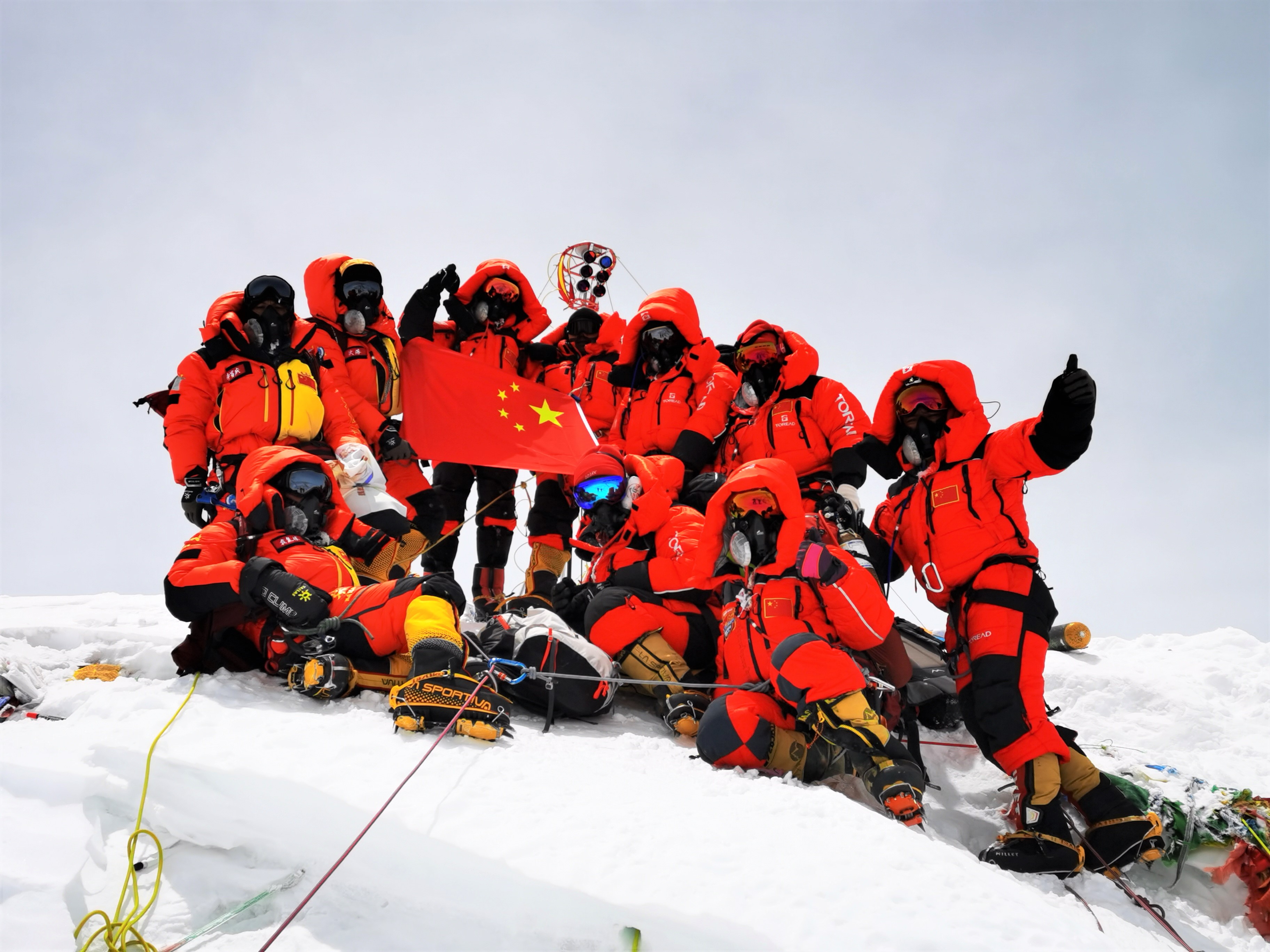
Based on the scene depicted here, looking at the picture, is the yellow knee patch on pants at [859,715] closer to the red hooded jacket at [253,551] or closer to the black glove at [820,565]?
the black glove at [820,565]

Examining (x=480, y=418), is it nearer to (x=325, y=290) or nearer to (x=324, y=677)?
(x=325, y=290)

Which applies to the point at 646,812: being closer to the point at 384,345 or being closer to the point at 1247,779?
the point at 1247,779

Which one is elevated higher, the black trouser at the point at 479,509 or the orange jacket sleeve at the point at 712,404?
the orange jacket sleeve at the point at 712,404

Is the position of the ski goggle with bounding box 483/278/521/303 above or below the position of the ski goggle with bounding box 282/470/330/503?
above

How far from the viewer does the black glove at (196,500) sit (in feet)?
16.6

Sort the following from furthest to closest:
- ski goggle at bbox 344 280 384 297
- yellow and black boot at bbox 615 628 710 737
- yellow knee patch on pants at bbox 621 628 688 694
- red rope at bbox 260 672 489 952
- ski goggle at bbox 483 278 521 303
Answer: ski goggle at bbox 483 278 521 303, ski goggle at bbox 344 280 384 297, yellow knee patch on pants at bbox 621 628 688 694, yellow and black boot at bbox 615 628 710 737, red rope at bbox 260 672 489 952

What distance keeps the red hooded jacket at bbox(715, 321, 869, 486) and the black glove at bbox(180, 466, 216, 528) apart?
3.55 m

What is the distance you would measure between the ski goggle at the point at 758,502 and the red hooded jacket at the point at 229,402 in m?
2.98

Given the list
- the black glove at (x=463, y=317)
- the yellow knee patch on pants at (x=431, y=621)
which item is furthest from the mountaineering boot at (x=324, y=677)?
the black glove at (x=463, y=317)

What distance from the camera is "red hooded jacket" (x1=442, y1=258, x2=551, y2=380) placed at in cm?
707

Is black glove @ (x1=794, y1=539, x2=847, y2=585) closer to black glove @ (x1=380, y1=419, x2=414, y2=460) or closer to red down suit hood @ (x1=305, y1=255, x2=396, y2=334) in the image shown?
black glove @ (x1=380, y1=419, x2=414, y2=460)

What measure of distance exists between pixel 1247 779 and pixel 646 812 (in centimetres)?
365

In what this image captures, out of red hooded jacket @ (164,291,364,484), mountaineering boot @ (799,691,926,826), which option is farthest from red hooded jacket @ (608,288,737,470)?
mountaineering boot @ (799,691,926,826)

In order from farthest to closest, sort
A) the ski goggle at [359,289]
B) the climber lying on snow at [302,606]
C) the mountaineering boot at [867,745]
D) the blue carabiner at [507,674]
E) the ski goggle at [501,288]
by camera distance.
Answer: the ski goggle at [501,288] < the ski goggle at [359,289] < the blue carabiner at [507,674] < the climber lying on snow at [302,606] < the mountaineering boot at [867,745]
